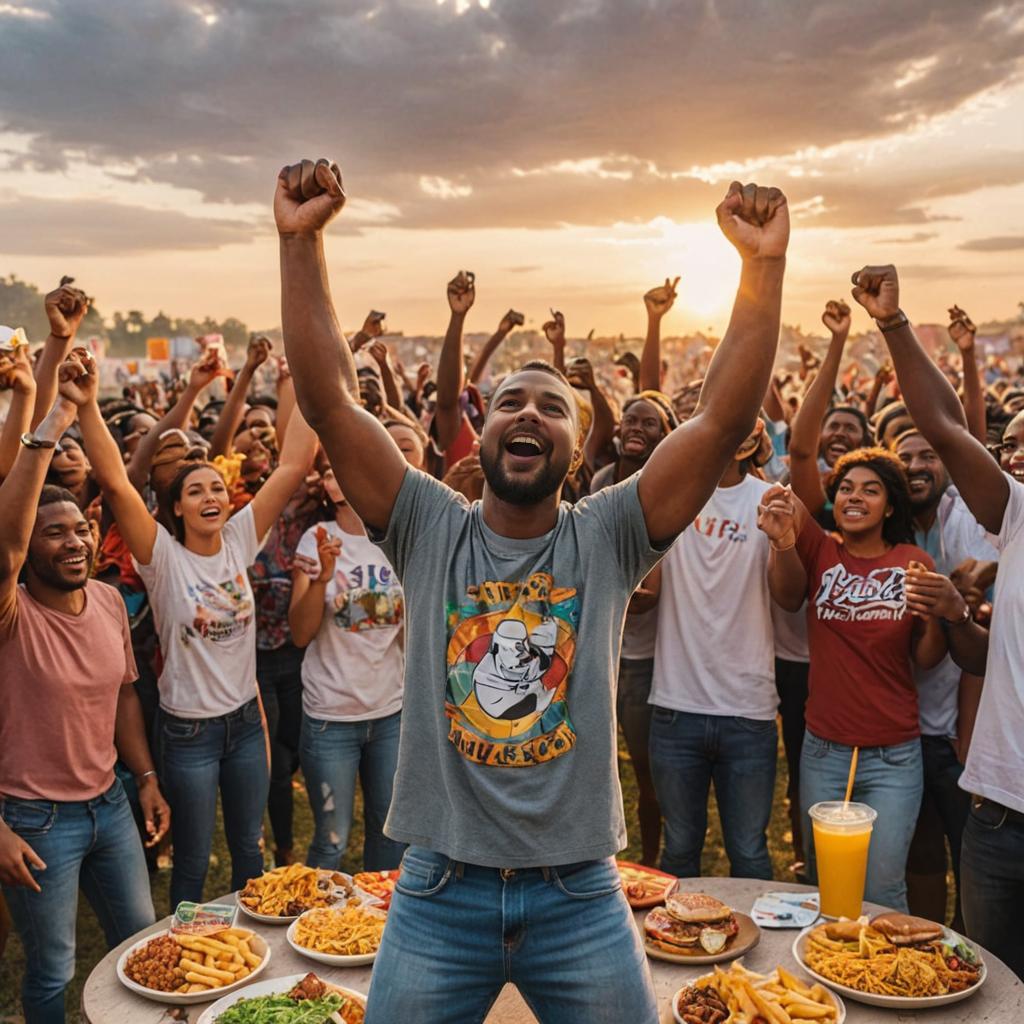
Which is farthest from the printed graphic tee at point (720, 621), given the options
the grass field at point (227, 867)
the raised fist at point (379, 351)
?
the raised fist at point (379, 351)

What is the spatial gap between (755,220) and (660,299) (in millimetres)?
4510

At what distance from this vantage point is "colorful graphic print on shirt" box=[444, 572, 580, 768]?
88.5 inches

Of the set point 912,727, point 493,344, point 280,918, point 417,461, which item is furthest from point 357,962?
point 493,344

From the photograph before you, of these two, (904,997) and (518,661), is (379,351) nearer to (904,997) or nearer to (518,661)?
(518,661)

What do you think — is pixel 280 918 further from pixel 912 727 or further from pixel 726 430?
pixel 912 727

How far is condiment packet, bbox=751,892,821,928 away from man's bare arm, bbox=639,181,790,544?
1560 millimetres

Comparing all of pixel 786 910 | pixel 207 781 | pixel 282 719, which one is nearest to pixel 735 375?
pixel 786 910

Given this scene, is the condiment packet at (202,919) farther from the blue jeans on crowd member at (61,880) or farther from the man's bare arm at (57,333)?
the man's bare arm at (57,333)

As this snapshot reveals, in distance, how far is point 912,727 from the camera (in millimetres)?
3982

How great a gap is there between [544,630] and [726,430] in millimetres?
582

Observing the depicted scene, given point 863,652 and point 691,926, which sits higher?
point 863,652

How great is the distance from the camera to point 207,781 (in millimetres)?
4293

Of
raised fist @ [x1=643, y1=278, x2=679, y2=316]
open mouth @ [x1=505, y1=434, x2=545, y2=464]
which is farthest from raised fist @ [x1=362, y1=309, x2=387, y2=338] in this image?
open mouth @ [x1=505, y1=434, x2=545, y2=464]

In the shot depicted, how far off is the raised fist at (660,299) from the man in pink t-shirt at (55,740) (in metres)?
3.89
